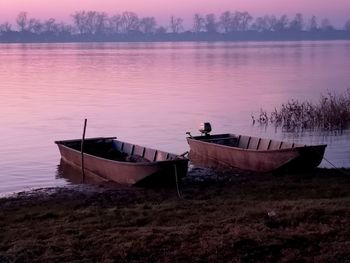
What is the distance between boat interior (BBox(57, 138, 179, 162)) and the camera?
1620 centimetres

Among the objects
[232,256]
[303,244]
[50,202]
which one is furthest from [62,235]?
[50,202]

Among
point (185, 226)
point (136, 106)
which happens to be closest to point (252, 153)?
point (185, 226)

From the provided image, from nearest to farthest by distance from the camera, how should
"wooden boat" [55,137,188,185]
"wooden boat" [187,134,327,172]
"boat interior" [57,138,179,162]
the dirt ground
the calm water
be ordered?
the dirt ground < "wooden boat" [55,137,188,185] < "wooden boat" [187,134,327,172] < "boat interior" [57,138,179,162] < the calm water

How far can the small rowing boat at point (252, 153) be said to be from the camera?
1520 centimetres

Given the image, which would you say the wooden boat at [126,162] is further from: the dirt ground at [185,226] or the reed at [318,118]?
the reed at [318,118]

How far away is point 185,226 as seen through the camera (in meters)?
8.48

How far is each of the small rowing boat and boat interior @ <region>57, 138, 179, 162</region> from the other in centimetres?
201

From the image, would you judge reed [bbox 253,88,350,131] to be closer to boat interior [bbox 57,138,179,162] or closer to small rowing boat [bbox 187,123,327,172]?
small rowing boat [bbox 187,123,327,172]

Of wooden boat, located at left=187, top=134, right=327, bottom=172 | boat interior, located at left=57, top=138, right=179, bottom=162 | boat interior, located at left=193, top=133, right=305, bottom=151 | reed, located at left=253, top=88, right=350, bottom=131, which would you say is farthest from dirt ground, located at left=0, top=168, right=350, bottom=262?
reed, located at left=253, top=88, right=350, bottom=131

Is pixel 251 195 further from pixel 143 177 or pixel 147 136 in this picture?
pixel 147 136

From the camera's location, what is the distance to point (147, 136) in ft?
81.2

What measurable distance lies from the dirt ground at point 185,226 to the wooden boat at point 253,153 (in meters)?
1.22

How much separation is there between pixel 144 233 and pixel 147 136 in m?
16.9

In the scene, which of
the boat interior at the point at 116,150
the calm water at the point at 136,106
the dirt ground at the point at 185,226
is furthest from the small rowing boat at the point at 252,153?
the calm water at the point at 136,106
